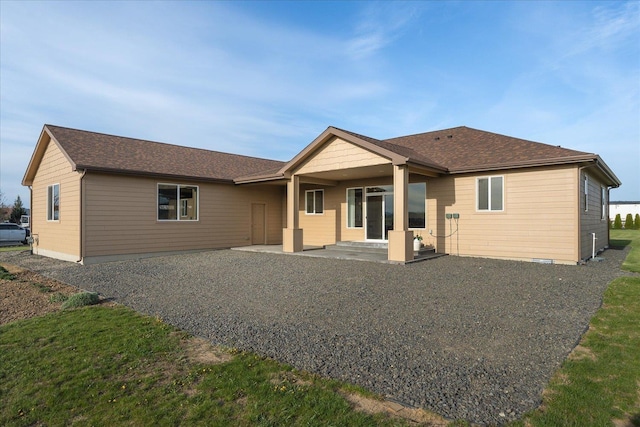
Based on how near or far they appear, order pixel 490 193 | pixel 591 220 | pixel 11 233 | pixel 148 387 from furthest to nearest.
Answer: pixel 11 233, pixel 591 220, pixel 490 193, pixel 148 387

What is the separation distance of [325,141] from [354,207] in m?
3.63

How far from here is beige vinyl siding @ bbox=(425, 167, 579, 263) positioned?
34.0 ft

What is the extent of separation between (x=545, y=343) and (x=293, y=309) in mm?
3666

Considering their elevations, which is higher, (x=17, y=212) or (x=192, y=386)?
(x=17, y=212)

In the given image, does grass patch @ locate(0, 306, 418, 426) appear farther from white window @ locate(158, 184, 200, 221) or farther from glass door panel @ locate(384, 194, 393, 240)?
glass door panel @ locate(384, 194, 393, 240)

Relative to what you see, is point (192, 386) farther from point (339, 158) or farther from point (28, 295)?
point (339, 158)

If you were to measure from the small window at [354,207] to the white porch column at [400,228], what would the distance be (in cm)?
418

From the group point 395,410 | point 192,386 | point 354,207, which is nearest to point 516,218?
point 354,207

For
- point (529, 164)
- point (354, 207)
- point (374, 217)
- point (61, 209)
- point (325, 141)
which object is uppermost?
point (325, 141)

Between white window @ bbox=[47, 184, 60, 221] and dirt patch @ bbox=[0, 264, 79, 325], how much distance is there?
4403 millimetres

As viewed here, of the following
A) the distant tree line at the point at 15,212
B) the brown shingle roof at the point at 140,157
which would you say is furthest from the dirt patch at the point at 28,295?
the distant tree line at the point at 15,212

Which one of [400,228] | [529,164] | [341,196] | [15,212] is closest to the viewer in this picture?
[529,164]

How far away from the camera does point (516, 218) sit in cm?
1116

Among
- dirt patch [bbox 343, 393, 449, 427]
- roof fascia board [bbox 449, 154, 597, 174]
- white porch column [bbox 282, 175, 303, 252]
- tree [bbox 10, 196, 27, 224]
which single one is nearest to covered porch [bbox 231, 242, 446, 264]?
white porch column [bbox 282, 175, 303, 252]
